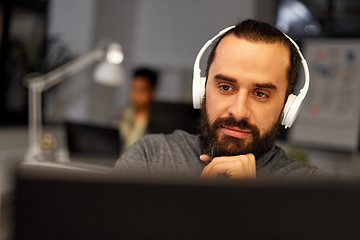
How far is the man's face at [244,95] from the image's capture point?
0.78m

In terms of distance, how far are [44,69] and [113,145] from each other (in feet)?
9.82

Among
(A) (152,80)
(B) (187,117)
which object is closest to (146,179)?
(B) (187,117)

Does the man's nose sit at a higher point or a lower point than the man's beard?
higher

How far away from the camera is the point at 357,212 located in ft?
1.15

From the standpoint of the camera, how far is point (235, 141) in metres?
0.80

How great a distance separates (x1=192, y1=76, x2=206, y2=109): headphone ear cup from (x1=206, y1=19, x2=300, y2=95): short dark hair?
2.7 inches

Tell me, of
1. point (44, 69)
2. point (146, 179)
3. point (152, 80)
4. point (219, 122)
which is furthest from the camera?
point (44, 69)

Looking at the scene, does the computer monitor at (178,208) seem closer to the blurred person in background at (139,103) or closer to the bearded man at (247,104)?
the bearded man at (247,104)

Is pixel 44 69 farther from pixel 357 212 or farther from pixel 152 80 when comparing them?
pixel 357 212

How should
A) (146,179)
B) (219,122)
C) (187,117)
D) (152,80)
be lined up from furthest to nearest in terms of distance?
(152,80)
(187,117)
(219,122)
(146,179)

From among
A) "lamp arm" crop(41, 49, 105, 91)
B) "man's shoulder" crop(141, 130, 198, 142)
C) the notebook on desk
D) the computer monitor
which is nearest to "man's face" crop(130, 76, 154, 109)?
"lamp arm" crop(41, 49, 105, 91)

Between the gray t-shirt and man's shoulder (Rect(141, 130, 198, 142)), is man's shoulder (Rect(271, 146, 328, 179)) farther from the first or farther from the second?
man's shoulder (Rect(141, 130, 198, 142))

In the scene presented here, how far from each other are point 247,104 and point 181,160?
20 centimetres

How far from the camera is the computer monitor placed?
1.07 feet
